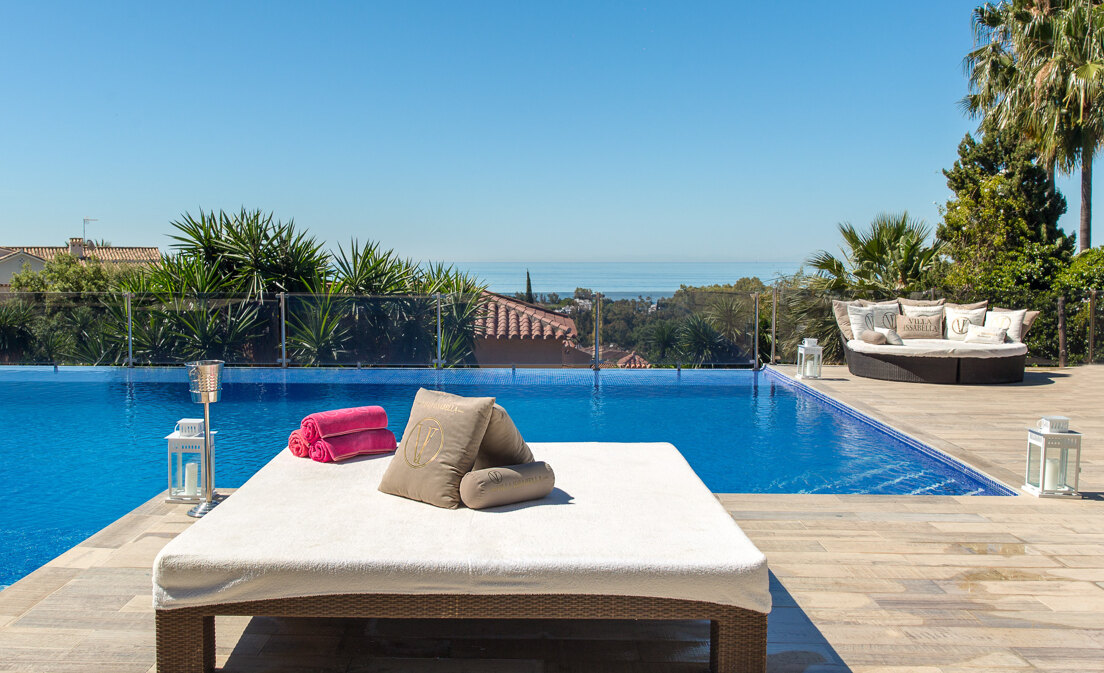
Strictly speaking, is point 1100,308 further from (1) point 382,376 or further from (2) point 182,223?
(2) point 182,223

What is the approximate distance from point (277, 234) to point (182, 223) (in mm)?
1323

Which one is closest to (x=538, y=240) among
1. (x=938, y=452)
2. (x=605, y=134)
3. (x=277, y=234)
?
(x=605, y=134)

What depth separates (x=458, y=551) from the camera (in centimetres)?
219

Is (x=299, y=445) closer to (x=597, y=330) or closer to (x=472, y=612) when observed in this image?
(x=472, y=612)

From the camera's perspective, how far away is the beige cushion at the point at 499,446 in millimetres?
2750

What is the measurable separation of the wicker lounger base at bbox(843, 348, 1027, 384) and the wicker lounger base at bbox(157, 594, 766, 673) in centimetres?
767

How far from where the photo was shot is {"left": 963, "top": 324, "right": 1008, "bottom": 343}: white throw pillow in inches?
348

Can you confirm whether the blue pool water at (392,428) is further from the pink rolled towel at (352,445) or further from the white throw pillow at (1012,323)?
the white throw pillow at (1012,323)

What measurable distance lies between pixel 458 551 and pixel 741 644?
0.86m

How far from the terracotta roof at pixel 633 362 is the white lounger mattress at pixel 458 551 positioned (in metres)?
7.71

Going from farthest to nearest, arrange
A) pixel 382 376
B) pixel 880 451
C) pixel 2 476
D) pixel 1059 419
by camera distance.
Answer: pixel 382 376
pixel 880 451
pixel 2 476
pixel 1059 419

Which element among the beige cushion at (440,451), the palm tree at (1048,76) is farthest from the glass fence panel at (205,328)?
the palm tree at (1048,76)

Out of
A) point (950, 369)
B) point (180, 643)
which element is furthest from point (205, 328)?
point (950, 369)

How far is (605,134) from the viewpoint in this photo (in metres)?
24.6
